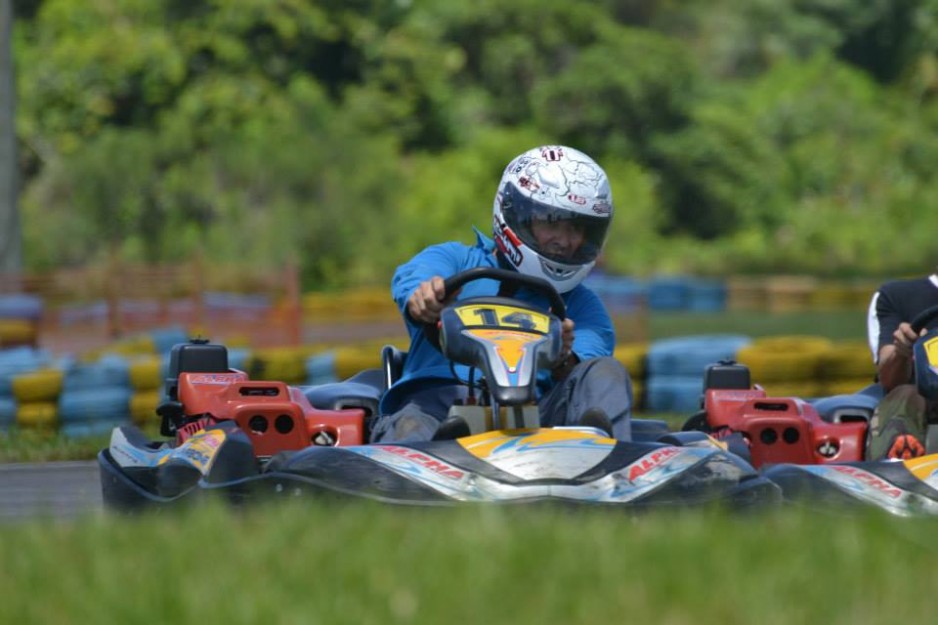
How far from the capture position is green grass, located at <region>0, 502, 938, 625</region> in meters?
3.11

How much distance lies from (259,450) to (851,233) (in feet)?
92.6

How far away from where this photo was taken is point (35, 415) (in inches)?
396

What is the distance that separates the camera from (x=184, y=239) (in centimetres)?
2698

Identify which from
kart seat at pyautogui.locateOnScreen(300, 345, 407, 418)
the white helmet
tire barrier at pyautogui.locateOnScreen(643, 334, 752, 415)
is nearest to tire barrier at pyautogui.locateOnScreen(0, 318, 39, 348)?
tire barrier at pyautogui.locateOnScreen(643, 334, 752, 415)

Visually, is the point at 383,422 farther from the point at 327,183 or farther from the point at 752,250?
the point at 752,250

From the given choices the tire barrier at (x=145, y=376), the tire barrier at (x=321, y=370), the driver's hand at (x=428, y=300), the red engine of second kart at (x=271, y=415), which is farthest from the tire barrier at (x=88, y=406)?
the driver's hand at (x=428, y=300)

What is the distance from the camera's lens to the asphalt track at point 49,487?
671 cm

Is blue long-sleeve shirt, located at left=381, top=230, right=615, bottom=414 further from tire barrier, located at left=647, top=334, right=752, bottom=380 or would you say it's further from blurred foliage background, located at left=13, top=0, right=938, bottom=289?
blurred foliage background, located at left=13, top=0, right=938, bottom=289

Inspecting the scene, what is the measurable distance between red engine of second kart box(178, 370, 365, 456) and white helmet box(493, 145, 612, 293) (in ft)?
2.64

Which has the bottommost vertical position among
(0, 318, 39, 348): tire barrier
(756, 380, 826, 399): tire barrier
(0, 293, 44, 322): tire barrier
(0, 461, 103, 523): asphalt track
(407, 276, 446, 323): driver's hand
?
(0, 461, 103, 523): asphalt track

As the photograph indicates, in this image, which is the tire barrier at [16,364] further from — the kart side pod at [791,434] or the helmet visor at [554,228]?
the helmet visor at [554,228]

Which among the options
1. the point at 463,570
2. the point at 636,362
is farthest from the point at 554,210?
the point at 636,362

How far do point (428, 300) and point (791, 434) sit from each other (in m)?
1.81

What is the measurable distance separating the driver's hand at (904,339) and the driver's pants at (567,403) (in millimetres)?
1273
